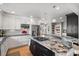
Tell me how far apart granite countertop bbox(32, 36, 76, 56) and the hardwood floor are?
249mm

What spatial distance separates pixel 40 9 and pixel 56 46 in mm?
663

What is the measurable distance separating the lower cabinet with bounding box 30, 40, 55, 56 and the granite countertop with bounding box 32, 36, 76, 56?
5cm

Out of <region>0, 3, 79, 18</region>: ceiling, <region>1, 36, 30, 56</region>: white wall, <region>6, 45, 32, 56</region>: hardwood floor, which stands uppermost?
<region>0, 3, 79, 18</region>: ceiling

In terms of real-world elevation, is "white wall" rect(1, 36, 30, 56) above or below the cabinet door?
above

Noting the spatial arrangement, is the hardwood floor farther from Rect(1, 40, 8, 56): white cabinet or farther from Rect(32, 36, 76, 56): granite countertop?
Rect(32, 36, 76, 56): granite countertop

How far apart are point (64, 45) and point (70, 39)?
139 mm

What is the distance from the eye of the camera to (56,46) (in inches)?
64.4

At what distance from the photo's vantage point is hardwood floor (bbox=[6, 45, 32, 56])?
1624mm

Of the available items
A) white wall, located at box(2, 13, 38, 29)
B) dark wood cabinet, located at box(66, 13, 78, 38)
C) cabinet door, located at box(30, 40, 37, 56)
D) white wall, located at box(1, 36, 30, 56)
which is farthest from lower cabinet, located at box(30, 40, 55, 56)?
dark wood cabinet, located at box(66, 13, 78, 38)

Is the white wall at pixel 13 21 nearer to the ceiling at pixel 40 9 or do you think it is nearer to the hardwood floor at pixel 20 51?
the ceiling at pixel 40 9

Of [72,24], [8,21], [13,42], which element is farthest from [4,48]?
[72,24]

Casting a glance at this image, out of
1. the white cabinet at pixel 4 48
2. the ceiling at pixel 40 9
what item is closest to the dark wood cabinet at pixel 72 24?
the ceiling at pixel 40 9

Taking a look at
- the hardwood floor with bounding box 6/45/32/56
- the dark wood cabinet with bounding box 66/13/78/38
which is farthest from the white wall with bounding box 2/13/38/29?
the dark wood cabinet with bounding box 66/13/78/38

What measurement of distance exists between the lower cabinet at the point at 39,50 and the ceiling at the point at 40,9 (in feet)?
1.60
